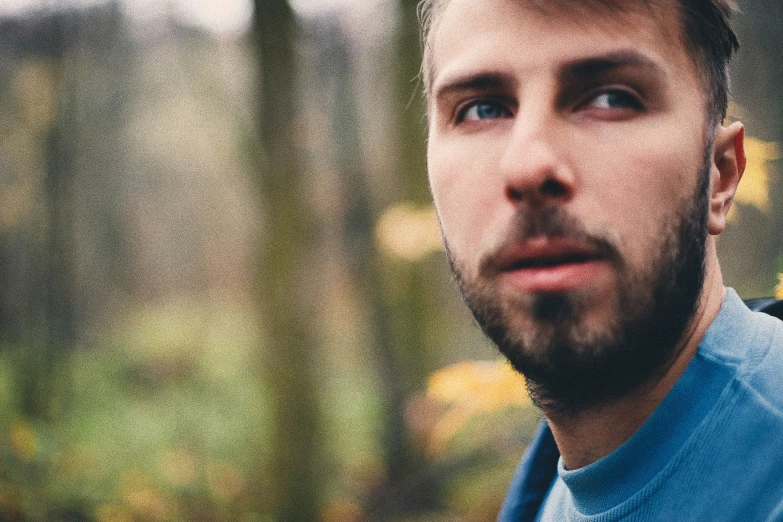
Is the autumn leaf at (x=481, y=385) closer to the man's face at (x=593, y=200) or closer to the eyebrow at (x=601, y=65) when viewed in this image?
the man's face at (x=593, y=200)

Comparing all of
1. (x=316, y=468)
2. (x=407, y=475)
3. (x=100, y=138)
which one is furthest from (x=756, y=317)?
(x=100, y=138)

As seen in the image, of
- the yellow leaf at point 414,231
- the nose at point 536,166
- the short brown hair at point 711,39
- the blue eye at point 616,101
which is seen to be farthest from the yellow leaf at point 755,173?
the yellow leaf at point 414,231

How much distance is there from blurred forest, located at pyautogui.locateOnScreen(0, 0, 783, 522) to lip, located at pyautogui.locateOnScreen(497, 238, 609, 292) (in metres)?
2.80

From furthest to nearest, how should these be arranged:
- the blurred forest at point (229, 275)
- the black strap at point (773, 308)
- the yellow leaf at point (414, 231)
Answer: the blurred forest at point (229, 275) < the yellow leaf at point (414, 231) < the black strap at point (773, 308)

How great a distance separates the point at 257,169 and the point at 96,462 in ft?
13.9

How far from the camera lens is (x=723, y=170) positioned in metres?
1.22

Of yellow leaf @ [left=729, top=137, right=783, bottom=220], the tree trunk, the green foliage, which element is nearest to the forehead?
yellow leaf @ [left=729, top=137, right=783, bottom=220]

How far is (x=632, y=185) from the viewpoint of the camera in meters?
1.05

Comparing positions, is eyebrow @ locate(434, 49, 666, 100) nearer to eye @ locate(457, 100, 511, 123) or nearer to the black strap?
eye @ locate(457, 100, 511, 123)

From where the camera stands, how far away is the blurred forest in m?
5.49

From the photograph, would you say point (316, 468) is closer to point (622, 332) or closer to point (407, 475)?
point (407, 475)

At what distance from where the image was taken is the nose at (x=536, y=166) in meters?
1.04

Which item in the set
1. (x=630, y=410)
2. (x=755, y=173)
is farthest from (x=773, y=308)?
(x=755, y=173)

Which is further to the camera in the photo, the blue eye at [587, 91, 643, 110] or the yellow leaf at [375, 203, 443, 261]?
the yellow leaf at [375, 203, 443, 261]
